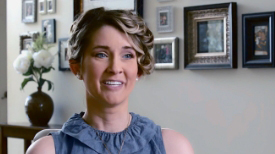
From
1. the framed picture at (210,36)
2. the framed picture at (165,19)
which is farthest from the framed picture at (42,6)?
the framed picture at (210,36)

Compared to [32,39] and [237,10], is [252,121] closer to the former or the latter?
[237,10]

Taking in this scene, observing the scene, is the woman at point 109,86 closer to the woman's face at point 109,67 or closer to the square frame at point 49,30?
the woman's face at point 109,67

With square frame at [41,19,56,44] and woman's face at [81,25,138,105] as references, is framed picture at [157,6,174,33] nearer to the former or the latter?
square frame at [41,19,56,44]

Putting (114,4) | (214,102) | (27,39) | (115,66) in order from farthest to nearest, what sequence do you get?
(27,39), (114,4), (214,102), (115,66)

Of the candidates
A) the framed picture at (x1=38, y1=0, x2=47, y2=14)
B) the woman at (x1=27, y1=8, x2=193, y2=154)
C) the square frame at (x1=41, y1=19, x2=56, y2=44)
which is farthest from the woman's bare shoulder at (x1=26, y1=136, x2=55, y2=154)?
the framed picture at (x1=38, y1=0, x2=47, y2=14)

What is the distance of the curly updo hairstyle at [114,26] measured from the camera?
1177 millimetres

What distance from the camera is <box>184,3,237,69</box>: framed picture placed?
8.18 feet

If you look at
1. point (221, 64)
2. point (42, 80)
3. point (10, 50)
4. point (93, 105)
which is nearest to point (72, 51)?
point (93, 105)

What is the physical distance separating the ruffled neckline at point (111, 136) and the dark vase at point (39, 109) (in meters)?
2.09

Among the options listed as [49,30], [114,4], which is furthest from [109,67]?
[49,30]

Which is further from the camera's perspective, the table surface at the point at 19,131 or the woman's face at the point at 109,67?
the table surface at the point at 19,131

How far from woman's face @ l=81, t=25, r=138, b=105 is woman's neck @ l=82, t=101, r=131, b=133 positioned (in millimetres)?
37

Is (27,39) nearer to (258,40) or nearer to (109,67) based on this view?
(258,40)

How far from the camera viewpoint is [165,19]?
281 centimetres
